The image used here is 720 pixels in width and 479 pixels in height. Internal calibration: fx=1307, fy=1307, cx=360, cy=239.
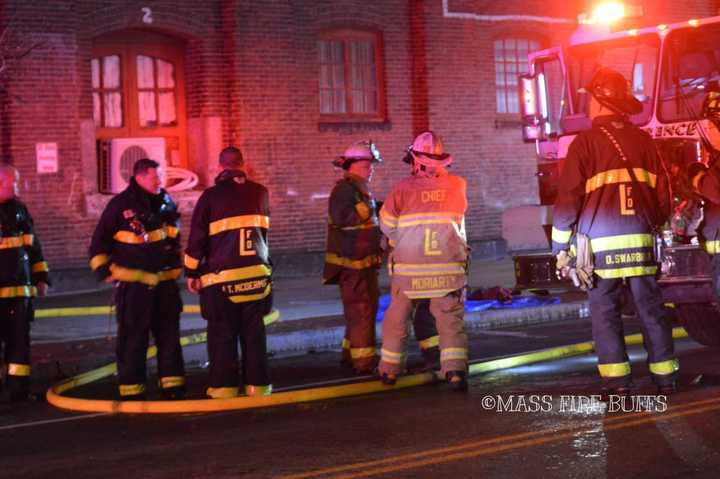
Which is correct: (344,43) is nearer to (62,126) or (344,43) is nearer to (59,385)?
(62,126)

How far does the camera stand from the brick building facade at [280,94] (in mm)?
16516

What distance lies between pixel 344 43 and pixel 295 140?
1801 mm

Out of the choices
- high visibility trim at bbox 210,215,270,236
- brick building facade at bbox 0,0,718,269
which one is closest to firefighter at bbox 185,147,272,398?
high visibility trim at bbox 210,215,270,236

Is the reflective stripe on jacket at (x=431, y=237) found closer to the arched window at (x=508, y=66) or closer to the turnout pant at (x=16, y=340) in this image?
the turnout pant at (x=16, y=340)

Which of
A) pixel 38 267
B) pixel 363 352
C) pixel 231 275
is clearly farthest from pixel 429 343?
pixel 38 267

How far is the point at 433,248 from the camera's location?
28.0 ft

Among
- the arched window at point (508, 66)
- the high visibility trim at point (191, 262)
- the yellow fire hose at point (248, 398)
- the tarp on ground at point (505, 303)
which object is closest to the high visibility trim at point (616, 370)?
the yellow fire hose at point (248, 398)

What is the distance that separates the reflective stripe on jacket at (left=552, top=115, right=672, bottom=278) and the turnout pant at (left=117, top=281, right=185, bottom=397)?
276 cm

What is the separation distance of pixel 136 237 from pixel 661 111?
484cm

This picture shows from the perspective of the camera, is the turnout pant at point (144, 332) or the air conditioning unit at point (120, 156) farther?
the air conditioning unit at point (120, 156)

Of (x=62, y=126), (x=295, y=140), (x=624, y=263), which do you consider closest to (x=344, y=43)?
(x=295, y=140)

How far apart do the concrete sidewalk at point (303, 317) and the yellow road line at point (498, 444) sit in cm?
485

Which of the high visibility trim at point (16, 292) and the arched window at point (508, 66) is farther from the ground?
the arched window at point (508, 66)

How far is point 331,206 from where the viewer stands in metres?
9.73
